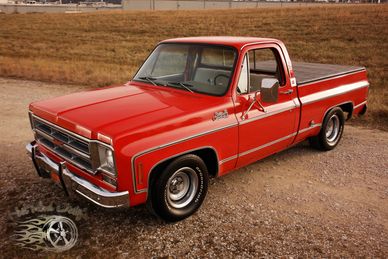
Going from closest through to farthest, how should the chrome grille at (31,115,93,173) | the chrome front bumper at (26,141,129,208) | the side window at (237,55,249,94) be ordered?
the chrome front bumper at (26,141,129,208) → the chrome grille at (31,115,93,173) → the side window at (237,55,249,94)

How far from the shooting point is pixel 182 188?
3.86 m

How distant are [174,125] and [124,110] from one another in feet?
1.80

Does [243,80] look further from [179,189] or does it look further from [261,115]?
[179,189]

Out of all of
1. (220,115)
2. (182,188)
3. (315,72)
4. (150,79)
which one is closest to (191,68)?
(150,79)

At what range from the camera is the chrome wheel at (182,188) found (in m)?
3.73

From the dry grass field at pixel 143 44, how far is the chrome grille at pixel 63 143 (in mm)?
6031

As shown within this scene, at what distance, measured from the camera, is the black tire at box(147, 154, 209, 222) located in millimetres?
3457

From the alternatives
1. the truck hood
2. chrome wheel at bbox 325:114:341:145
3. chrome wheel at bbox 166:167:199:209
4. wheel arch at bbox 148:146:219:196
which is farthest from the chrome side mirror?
chrome wheel at bbox 325:114:341:145

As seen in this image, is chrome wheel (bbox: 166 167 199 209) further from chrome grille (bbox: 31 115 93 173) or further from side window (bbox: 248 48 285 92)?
side window (bbox: 248 48 285 92)

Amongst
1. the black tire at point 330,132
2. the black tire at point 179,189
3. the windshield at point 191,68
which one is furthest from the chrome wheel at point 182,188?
the black tire at point 330,132

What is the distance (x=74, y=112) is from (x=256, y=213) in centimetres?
219

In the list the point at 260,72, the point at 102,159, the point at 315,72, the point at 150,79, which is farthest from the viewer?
the point at 315,72

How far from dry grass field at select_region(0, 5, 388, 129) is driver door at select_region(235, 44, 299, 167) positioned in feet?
11.4

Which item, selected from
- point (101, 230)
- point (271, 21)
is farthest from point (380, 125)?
point (271, 21)
